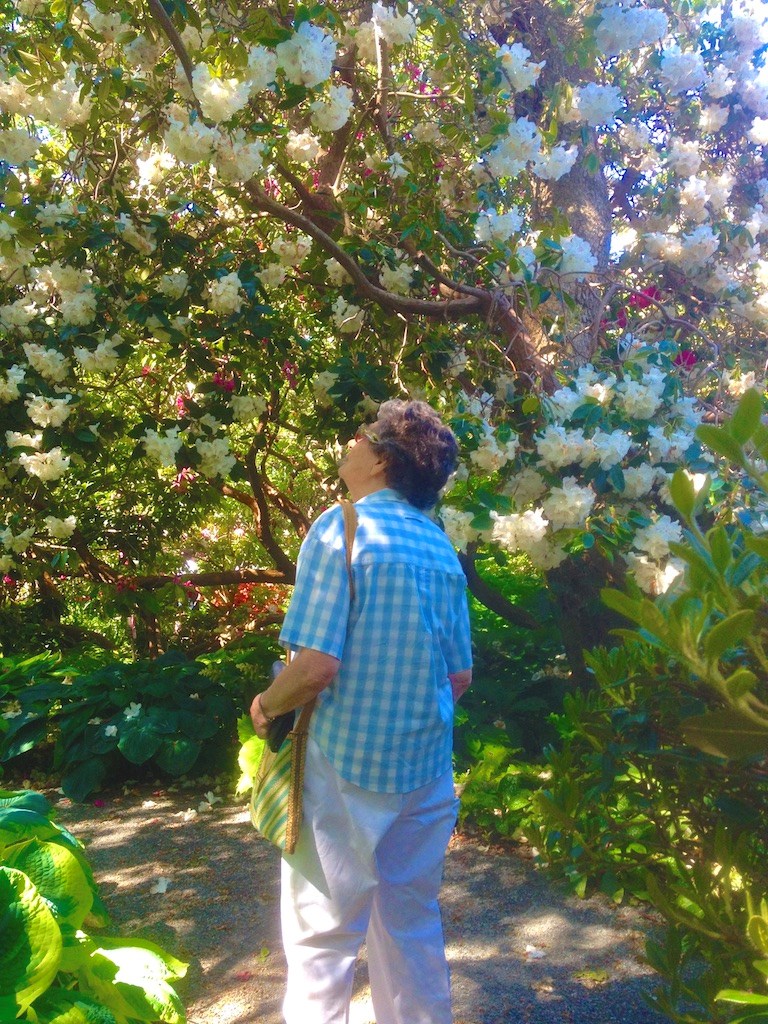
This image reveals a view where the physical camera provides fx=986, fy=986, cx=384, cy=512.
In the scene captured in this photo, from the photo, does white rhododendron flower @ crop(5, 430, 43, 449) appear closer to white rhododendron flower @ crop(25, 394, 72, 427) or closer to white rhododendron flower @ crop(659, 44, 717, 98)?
white rhododendron flower @ crop(25, 394, 72, 427)

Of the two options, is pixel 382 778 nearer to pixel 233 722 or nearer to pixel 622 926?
pixel 622 926

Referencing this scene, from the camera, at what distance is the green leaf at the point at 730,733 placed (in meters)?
1.37

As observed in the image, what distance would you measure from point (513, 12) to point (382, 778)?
3.91 metres

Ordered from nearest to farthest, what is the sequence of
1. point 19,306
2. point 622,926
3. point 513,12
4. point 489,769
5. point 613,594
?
point 613,594, point 622,926, point 19,306, point 489,769, point 513,12

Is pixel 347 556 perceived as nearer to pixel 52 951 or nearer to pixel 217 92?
pixel 52 951

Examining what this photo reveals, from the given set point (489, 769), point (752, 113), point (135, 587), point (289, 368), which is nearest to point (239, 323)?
point (289, 368)

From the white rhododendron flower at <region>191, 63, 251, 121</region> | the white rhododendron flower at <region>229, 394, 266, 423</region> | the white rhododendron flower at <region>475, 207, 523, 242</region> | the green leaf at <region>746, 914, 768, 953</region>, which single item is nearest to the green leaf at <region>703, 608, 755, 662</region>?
the green leaf at <region>746, 914, 768, 953</region>

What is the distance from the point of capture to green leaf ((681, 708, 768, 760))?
1374 mm

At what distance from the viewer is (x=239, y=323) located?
384 centimetres

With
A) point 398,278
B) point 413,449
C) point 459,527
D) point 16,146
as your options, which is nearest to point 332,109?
point 398,278

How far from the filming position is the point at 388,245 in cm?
394

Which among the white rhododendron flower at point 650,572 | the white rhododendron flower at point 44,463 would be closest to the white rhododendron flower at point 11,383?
the white rhododendron flower at point 44,463

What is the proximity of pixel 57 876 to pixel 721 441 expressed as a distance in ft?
3.87

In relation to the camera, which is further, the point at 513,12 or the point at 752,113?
the point at 752,113
